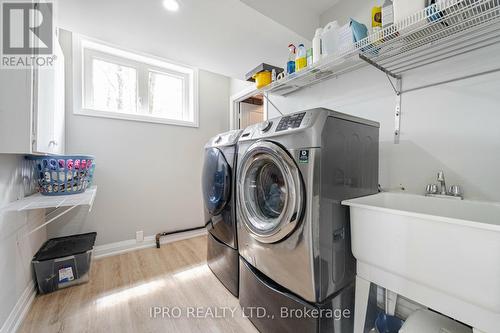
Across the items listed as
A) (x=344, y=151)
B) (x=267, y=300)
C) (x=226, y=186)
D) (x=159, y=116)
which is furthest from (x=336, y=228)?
(x=159, y=116)

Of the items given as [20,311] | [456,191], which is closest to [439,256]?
[456,191]

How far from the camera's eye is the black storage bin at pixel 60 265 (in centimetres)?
154

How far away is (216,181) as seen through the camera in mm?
1689

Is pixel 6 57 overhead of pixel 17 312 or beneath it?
overhead

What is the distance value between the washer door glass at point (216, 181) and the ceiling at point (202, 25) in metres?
1.00

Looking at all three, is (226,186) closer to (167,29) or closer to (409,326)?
(409,326)

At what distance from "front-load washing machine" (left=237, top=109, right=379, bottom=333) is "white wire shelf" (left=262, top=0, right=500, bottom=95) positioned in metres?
0.41

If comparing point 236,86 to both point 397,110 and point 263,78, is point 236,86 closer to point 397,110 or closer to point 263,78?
point 263,78

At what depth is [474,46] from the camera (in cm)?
104

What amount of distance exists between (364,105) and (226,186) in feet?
4.02

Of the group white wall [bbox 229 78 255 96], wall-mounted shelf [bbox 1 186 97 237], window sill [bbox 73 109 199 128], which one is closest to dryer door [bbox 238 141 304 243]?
wall-mounted shelf [bbox 1 186 97 237]

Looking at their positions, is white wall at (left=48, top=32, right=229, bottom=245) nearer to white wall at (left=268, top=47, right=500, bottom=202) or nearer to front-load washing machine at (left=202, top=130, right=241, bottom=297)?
front-load washing machine at (left=202, top=130, right=241, bottom=297)

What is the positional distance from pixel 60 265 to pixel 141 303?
29.8 inches

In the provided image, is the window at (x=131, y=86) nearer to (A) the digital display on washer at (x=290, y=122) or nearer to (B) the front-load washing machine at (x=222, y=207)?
(B) the front-load washing machine at (x=222, y=207)
